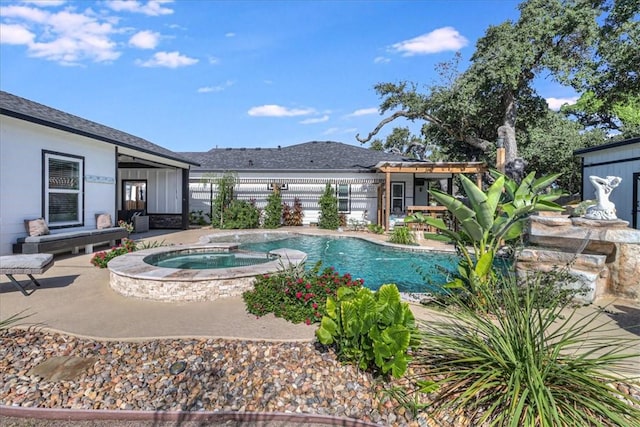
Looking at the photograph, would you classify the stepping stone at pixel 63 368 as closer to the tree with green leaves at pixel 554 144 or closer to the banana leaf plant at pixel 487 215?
the banana leaf plant at pixel 487 215

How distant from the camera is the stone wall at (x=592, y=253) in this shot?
19.0ft

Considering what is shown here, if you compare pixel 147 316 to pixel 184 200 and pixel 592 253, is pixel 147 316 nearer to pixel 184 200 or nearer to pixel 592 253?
pixel 592 253

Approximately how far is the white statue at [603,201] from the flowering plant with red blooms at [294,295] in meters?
4.78

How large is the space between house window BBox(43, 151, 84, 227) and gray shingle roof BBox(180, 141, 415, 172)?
31.8 feet

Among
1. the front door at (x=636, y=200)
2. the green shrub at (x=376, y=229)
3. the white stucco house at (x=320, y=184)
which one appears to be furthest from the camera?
the white stucco house at (x=320, y=184)

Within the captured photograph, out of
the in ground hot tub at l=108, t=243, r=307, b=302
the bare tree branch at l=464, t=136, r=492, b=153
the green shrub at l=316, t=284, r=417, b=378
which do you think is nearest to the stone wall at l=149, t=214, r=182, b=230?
the in ground hot tub at l=108, t=243, r=307, b=302

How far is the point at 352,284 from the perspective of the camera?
5.59m

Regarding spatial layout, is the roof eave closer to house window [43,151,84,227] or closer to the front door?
house window [43,151,84,227]

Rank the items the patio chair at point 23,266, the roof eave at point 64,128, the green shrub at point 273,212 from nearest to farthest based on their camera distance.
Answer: the patio chair at point 23,266 → the roof eave at point 64,128 → the green shrub at point 273,212

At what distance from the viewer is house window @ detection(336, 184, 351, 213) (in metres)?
20.3

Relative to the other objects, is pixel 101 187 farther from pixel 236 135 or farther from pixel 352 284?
pixel 236 135

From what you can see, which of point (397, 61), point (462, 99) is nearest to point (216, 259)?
point (462, 99)

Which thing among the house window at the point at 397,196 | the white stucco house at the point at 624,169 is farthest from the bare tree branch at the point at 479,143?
the white stucco house at the point at 624,169

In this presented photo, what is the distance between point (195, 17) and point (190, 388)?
1256 centimetres
